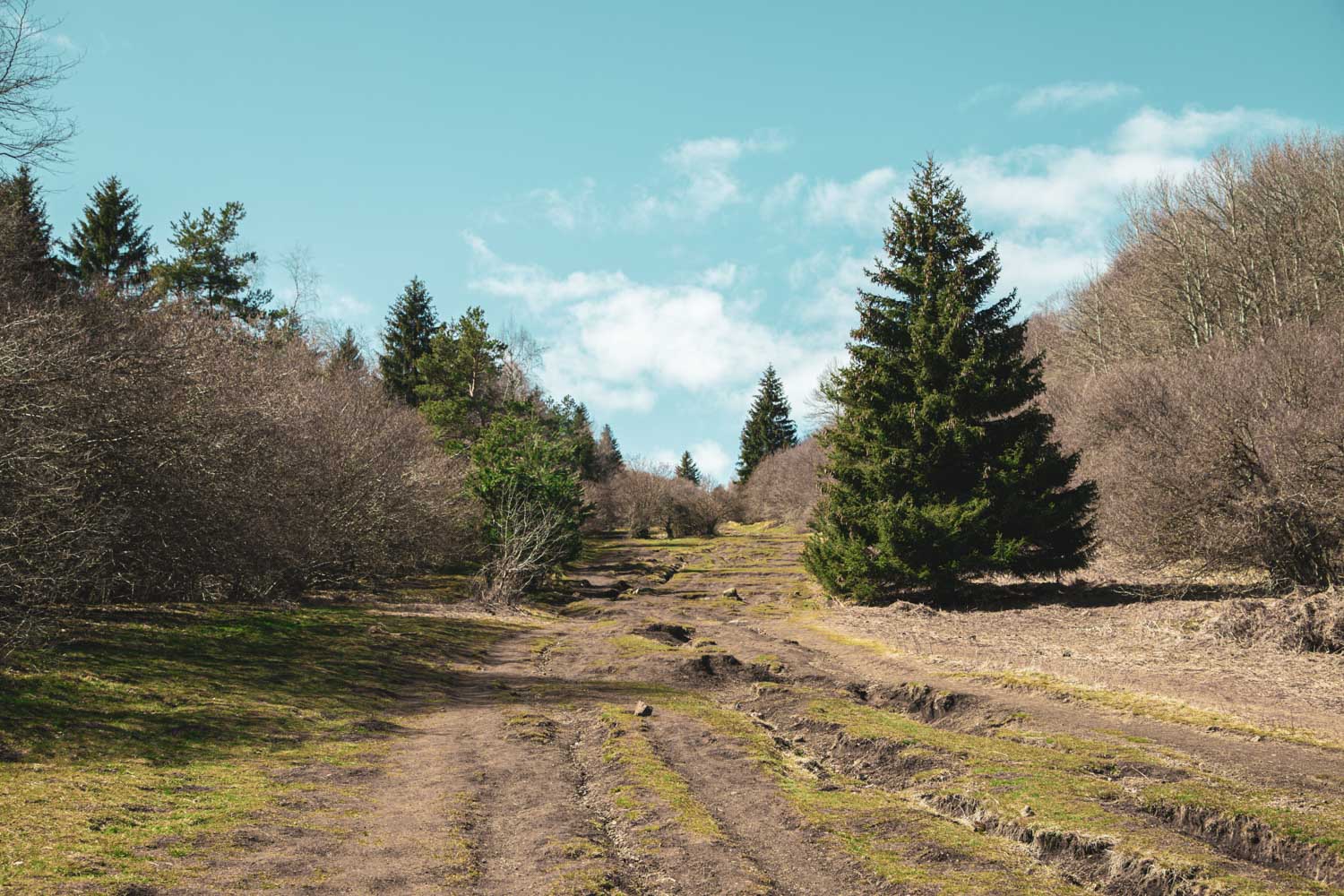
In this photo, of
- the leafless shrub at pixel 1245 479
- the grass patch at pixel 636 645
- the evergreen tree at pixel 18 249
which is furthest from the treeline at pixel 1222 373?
the evergreen tree at pixel 18 249

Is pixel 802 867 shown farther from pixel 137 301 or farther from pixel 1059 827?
pixel 137 301

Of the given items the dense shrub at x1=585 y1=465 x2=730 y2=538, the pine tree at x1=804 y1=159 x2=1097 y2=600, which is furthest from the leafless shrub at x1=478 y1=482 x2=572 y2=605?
the dense shrub at x1=585 y1=465 x2=730 y2=538

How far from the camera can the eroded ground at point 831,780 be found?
255 inches

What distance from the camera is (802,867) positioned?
6836 mm

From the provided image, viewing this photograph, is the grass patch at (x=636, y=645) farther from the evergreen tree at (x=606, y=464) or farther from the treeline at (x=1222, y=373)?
the evergreen tree at (x=606, y=464)

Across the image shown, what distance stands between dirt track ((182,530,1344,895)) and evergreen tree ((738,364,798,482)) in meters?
79.1

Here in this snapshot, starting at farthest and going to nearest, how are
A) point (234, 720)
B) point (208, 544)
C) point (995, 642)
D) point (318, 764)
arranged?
1. point (995, 642)
2. point (208, 544)
3. point (234, 720)
4. point (318, 764)

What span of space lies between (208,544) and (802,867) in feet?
51.1

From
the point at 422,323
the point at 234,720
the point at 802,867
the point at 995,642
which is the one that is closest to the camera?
the point at 802,867

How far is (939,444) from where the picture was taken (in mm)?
25594

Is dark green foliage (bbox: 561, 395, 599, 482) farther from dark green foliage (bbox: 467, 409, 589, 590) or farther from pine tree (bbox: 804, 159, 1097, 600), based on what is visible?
pine tree (bbox: 804, 159, 1097, 600)

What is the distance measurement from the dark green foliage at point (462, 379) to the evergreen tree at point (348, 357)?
5.26 metres

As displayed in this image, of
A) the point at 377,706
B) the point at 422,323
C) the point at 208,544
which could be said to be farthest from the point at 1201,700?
the point at 422,323

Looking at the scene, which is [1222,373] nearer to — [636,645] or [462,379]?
[636,645]
